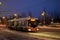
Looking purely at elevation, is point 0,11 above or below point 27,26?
above

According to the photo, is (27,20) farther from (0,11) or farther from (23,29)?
(0,11)

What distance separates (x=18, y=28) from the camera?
40.8m

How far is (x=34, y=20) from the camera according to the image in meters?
36.8

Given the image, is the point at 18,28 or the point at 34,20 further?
the point at 18,28

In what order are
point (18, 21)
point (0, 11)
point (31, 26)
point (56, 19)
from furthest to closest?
point (56, 19) → point (0, 11) → point (18, 21) → point (31, 26)

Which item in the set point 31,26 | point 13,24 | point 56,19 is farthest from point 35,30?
point 56,19

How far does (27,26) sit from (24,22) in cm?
128

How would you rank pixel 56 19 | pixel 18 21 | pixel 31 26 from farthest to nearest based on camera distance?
1. pixel 56 19
2. pixel 18 21
3. pixel 31 26

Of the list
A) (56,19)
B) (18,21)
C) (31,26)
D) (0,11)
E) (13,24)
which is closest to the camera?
(31,26)

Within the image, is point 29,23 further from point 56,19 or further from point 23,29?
point 56,19

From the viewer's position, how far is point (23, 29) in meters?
37.9

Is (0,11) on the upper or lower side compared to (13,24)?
upper

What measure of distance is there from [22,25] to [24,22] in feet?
3.07

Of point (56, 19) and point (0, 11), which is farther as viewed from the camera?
point (56, 19)
